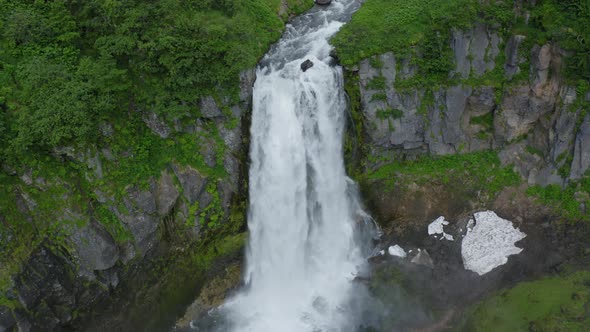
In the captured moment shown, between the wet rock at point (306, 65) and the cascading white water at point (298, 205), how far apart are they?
182mm

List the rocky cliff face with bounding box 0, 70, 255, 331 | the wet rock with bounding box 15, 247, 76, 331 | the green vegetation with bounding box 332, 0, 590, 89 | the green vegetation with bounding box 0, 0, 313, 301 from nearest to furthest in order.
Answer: the green vegetation with bounding box 0, 0, 313, 301 → the wet rock with bounding box 15, 247, 76, 331 → the rocky cliff face with bounding box 0, 70, 255, 331 → the green vegetation with bounding box 332, 0, 590, 89

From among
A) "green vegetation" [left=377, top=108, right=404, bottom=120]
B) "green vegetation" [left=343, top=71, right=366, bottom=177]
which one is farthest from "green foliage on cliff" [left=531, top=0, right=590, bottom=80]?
"green vegetation" [left=343, top=71, right=366, bottom=177]

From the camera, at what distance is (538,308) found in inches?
671

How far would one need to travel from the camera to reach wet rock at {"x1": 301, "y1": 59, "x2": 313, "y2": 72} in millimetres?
18808

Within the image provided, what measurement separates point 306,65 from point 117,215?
929 cm

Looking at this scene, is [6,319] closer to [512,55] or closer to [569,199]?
[512,55]

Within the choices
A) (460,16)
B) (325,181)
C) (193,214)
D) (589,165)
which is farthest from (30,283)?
(589,165)

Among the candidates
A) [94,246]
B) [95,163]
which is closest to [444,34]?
[95,163]

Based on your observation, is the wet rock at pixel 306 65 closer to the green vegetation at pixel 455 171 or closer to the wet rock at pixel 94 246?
the green vegetation at pixel 455 171

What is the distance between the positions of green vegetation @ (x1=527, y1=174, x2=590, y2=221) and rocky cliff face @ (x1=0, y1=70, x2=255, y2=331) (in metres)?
12.9

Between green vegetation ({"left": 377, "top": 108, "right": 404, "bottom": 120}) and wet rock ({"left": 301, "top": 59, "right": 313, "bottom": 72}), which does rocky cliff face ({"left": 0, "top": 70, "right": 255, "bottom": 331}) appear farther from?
green vegetation ({"left": 377, "top": 108, "right": 404, "bottom": 120})

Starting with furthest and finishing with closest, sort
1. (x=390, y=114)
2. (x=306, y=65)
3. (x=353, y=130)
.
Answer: (x=353, y=130) → (x=390, y=114) → (x=306, y=65)

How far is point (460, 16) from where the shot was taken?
19.3 meters

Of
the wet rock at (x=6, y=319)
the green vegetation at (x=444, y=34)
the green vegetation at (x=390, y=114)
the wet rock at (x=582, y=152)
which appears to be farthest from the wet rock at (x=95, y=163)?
the wet rock at (x=582, y=152)
